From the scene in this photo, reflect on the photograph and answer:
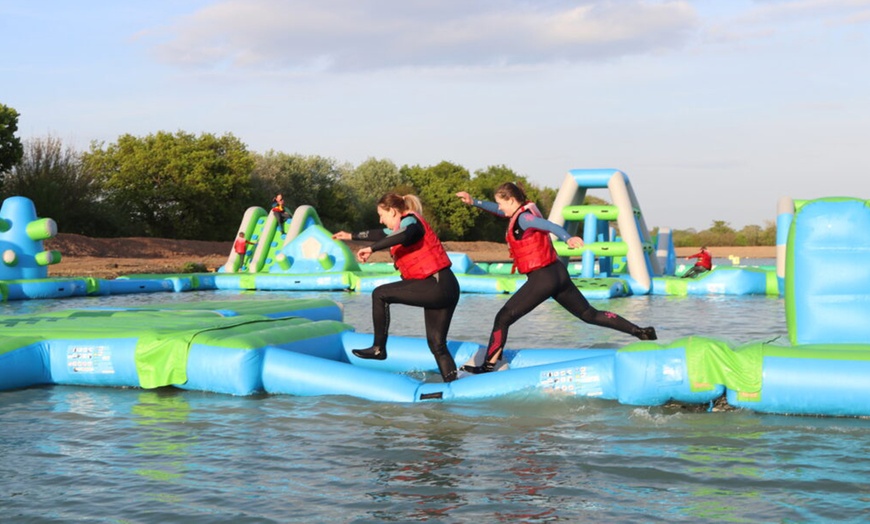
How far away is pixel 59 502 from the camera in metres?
3.74

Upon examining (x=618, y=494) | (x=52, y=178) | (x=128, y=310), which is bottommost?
(x=618, y=494)

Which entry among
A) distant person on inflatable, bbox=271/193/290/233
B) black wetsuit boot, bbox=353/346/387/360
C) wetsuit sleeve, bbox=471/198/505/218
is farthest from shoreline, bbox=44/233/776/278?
black wetsuit boot, bbox=353/346/387/360

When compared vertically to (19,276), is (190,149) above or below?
above

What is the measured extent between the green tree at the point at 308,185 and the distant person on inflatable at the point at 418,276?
35816 mm

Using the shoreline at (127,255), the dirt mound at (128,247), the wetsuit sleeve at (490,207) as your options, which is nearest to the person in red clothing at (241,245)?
the shoreline at (127,255)

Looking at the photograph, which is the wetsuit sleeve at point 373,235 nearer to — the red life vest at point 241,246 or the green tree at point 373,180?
the red life vest at point 241,246

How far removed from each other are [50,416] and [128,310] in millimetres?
2344

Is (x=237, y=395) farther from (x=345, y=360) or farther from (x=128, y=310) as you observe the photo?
(x=128, y=310)

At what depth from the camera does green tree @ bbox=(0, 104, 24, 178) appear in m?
28.0

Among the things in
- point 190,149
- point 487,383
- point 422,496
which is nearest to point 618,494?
point 422,496

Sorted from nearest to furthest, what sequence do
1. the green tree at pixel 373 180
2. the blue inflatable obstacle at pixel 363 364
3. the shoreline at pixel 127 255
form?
the blue inflatable obstacle at pixel 363 364 → the shoreline at pixel 127 255 → the green tree at pixel 373 180

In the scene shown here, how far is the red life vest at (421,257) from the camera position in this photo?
5.82m

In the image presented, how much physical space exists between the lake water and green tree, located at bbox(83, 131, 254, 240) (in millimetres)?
Answer: 30942

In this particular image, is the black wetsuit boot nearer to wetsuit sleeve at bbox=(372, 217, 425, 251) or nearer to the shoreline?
wetsuit sleeve at bbox=(372, 217, 425, 251)
